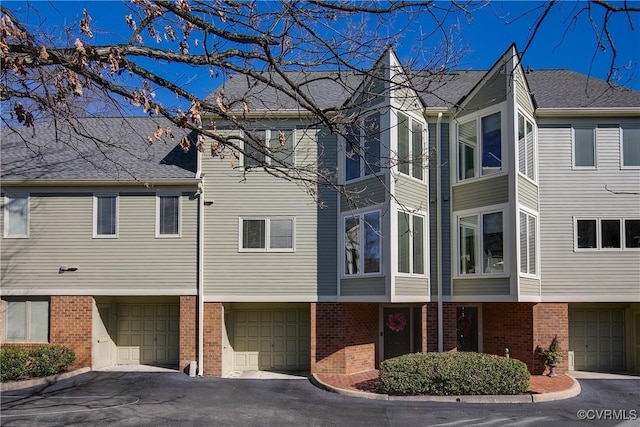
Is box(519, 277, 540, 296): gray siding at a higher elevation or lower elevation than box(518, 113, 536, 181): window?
lower

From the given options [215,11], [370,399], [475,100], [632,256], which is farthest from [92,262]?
[632,256]

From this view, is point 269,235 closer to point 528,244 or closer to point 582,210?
point 528,244

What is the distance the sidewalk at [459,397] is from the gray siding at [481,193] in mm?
4676

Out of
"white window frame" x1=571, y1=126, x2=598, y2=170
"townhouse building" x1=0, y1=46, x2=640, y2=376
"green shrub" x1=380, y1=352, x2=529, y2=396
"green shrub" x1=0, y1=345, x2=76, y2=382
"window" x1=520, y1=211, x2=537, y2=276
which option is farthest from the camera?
"white window frame" x1=571, y1=126, x2=598, y2=170

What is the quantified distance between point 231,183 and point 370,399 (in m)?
7.23

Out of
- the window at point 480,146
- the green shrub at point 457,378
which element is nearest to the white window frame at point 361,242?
the green shrub at point 457,378

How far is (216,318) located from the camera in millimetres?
17453

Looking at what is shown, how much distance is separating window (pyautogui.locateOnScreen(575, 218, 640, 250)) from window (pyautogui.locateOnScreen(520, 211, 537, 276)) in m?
1.39

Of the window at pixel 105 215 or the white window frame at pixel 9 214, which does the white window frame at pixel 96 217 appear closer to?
the window at pixel 105 215

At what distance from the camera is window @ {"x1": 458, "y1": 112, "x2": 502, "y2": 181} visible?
16.6 metres

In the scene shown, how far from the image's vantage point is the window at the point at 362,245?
16.3 metres

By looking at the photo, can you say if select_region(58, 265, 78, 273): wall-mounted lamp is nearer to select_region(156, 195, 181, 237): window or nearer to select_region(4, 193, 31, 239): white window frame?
select_region(4, 193, 31, 239): white window frame

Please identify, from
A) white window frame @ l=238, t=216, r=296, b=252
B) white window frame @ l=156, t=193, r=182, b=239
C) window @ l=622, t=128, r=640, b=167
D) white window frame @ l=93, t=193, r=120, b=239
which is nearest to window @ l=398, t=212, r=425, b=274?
white window frame @ l=238, t=216, r=296, b=252

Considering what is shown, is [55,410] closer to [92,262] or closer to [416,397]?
[92,262]
